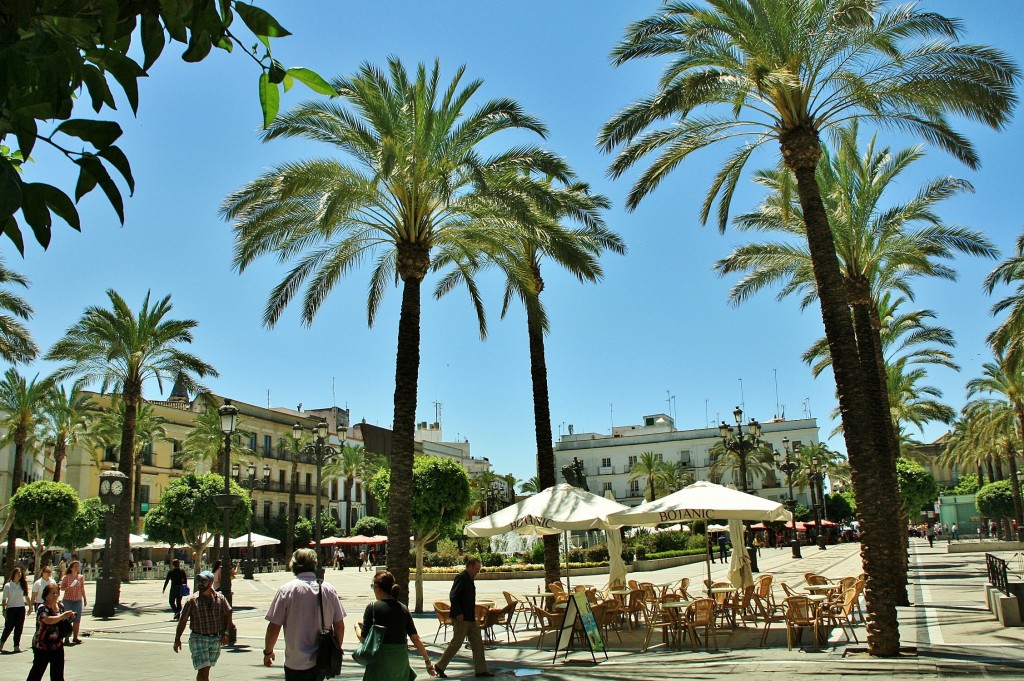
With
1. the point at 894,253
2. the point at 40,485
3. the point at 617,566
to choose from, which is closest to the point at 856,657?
the point at 617,566

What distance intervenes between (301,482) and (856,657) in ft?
200

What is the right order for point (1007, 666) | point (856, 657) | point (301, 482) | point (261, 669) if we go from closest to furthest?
point (1007, 666)
point (856, 657)
point (261, 669)
point (301, 482)

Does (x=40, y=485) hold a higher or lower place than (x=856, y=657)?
higher

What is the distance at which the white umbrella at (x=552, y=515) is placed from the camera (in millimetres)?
14650

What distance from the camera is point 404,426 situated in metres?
15.3

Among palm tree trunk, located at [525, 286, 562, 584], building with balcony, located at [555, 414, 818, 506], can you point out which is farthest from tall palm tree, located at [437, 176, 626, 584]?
building with balcony, located at [555, 414, 818, 506]

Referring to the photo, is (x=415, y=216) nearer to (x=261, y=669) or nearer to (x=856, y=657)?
(x=261, y=669)

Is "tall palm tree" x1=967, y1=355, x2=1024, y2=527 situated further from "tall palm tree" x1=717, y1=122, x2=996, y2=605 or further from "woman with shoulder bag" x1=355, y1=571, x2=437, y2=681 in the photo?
"woman with shoulder bag" x1=355, y1=571, x2=437, y2=681

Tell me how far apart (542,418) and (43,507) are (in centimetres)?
2094

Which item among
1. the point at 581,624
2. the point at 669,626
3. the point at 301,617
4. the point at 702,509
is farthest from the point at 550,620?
the point at 301,617

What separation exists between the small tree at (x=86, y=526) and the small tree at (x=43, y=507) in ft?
36.0

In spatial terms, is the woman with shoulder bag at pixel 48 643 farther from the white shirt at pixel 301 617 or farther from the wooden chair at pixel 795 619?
the wooden chair at pixel 795 619

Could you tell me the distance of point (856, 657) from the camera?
412 inches

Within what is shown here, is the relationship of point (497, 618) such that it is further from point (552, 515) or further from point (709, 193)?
point (709, 193)
